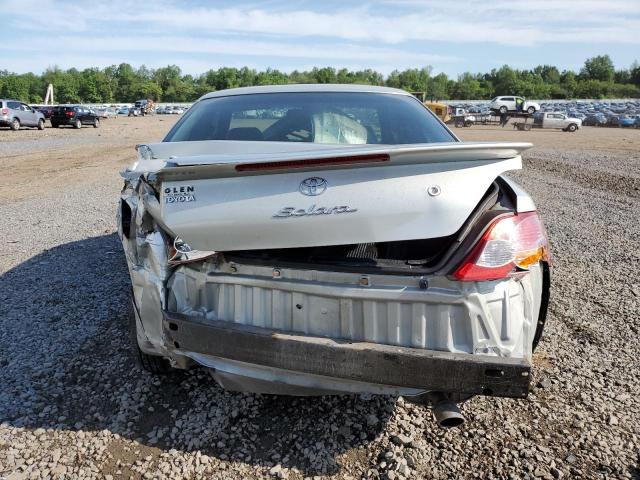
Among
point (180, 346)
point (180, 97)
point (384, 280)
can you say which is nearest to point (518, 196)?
point (384, 280)

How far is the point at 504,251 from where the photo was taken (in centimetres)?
199

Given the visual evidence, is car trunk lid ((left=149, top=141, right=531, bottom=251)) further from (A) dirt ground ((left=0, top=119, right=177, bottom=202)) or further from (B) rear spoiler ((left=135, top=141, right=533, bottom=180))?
(A) dirt ground ((left=0, top=119, right=177, bottom=202))

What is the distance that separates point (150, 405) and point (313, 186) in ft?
5.10

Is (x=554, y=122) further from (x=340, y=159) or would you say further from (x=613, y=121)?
(x=340, y=159)

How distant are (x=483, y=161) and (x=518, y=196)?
30 cm

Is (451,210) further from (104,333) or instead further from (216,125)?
(104,333)

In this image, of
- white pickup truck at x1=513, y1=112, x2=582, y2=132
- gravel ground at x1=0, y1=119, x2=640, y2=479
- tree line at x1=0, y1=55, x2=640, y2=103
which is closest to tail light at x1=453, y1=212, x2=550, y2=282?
gravel ground at x1=0, y1=119, x2=640, y2=479

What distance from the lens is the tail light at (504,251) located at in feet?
6.41

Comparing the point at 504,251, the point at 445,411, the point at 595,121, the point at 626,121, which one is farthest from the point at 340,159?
the point at 595,121

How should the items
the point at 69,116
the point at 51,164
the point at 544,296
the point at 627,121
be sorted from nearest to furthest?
1. the point at 544,296
2. the point at 51,164
3. the point at 69,116
4. the point at 627,121

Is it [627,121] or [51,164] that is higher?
[627,121]

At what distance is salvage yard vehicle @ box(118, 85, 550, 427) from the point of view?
1.95 m

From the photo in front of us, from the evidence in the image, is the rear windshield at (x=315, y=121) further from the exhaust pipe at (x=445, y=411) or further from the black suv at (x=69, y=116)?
the black suv at (x=69, y=116)

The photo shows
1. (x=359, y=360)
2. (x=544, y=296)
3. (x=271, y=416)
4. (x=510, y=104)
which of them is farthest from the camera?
(x=510, y=104)
